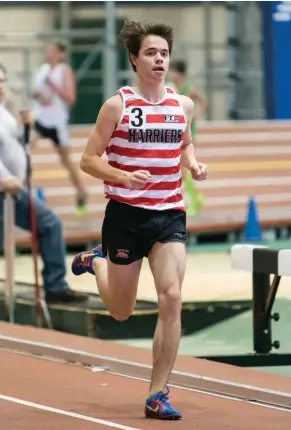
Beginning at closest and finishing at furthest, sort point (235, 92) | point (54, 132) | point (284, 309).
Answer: point (284, 309)
point (54, 132)
point (235, 92)

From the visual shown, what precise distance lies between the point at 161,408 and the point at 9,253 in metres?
4.85

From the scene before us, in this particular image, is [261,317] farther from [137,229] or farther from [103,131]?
[103,131]

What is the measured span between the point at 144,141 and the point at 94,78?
712 inches

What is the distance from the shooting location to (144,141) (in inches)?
317

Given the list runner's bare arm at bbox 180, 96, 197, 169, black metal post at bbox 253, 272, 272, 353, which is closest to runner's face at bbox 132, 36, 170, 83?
runner's bare arm at bbox 180, 96, 197, 169

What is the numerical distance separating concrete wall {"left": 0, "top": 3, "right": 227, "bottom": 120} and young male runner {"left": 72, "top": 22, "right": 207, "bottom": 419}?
55.1 feet

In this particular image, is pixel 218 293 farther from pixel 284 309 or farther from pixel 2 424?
pixel 2 424

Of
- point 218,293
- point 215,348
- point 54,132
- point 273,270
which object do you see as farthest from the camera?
point 54,132

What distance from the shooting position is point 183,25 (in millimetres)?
28016

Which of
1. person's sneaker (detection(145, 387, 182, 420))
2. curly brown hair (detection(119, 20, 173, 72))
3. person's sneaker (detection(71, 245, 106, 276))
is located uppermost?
curly brown hair (detection(119, 20, 173, 72))

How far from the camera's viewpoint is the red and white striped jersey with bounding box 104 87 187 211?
8.05m

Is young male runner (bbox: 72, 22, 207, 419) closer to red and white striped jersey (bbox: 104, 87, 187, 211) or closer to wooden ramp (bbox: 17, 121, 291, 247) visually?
red and white striped jersey (bbox: 104, 87, 187, 211)

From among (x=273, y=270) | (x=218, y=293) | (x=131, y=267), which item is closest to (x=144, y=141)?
(x=131, y=267)

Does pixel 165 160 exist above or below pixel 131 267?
above
